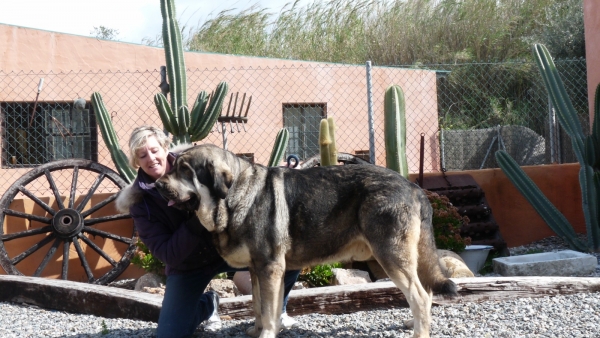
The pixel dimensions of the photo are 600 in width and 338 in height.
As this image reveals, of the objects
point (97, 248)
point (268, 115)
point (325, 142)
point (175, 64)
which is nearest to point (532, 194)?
point (325, 142)

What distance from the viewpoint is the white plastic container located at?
719 centimetres

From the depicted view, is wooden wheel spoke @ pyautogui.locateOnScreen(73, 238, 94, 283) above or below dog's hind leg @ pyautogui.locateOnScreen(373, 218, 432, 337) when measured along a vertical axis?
below

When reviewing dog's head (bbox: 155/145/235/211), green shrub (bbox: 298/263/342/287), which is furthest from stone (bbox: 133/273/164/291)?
dog's head (bbox: 155/145/235/211)

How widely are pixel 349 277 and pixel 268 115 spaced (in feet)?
17.8

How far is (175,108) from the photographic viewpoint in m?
7.37

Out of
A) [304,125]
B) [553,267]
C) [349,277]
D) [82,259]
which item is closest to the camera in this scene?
[349,277]

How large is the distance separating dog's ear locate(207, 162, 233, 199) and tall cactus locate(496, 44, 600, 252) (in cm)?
512

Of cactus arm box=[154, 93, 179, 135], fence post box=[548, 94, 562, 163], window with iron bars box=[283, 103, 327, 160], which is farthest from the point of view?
window with iron bars box=[283, 103, 327, 160]

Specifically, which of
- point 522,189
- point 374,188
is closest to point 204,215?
point 374,188

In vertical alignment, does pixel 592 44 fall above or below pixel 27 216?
above

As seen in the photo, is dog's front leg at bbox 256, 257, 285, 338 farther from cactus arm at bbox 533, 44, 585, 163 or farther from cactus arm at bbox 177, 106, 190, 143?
cactus arm at bbox 533, 44, 585, 163

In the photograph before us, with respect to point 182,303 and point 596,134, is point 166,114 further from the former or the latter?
point 596,134

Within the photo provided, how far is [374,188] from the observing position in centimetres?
402

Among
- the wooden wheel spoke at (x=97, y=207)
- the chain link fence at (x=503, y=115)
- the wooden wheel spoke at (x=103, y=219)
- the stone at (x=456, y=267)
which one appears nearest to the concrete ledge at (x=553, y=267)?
the stone at (x=456, y=267)
